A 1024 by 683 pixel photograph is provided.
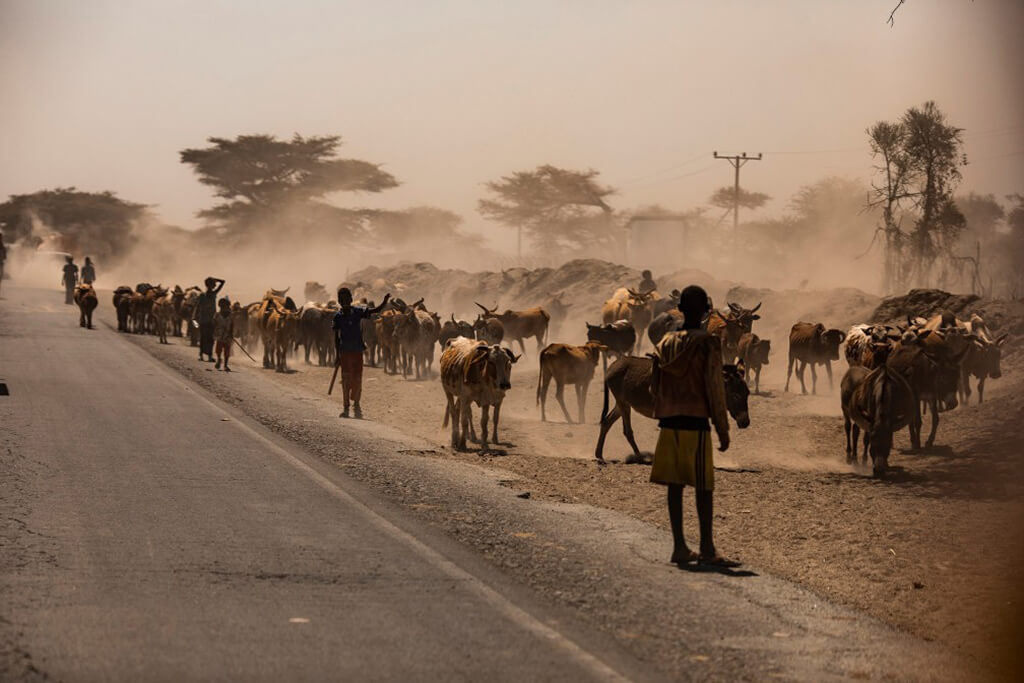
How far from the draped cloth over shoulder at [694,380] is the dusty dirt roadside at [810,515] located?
1.30 metres

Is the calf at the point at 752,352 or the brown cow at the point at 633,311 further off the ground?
the brown cow at the point at 633,311

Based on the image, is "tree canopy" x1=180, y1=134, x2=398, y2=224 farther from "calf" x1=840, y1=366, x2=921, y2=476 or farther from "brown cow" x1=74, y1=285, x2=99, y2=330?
"calf" x1=840, y1=366, x2=921, y2=476

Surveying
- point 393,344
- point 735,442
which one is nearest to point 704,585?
point 735,442

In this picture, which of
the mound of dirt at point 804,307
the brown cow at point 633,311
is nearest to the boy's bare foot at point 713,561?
the mound of dirt at point 804,307

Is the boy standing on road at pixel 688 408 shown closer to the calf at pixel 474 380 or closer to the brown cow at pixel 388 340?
the calf at pixel 474 380

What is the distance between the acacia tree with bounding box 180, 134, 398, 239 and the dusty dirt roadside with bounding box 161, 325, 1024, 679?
6337 centimetres

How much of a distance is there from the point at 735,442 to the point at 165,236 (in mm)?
92303

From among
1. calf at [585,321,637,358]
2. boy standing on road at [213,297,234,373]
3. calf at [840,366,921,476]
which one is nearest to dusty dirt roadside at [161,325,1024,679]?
calf at [840,366,921,476]

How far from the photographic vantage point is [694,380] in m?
9.58

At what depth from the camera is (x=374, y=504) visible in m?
Answer: 11.9

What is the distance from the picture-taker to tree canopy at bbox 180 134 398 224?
85.3 m

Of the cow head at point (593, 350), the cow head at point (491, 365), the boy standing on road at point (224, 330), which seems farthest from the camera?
the boy standing on road at point (224, 330)

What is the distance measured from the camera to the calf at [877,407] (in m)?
16.0

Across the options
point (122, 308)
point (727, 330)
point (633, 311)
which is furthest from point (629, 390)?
point (122, 308)
